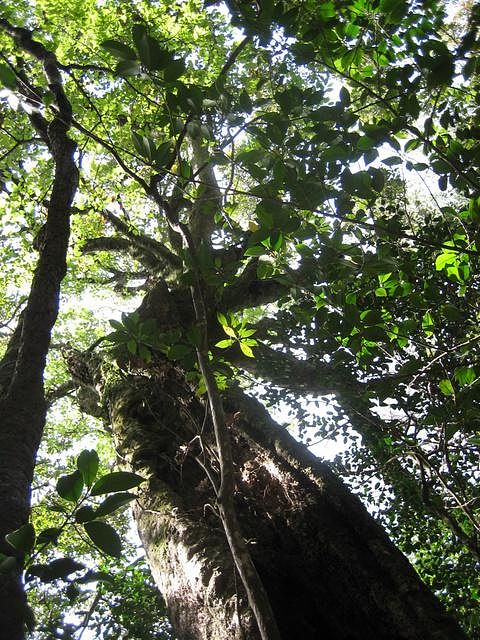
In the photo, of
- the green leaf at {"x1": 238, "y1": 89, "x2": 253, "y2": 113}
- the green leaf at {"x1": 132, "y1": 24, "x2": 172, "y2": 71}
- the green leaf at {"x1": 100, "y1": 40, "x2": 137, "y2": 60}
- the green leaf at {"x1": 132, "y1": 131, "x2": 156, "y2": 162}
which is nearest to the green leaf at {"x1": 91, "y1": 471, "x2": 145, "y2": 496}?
the green leaf at {"x1": 132, "y1": 131, "x2": 156, "y2": 162}

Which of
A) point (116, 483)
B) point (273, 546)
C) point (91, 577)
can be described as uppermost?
point (273, 546)

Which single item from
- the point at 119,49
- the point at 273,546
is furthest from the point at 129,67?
the point at 273,546

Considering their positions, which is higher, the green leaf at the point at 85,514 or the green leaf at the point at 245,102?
the green leaf at the point at 245,102

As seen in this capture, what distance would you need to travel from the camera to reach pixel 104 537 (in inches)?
34.8

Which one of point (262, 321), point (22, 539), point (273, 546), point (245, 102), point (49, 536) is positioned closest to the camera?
point (22, 539)

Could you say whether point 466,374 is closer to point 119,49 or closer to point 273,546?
point 273,546

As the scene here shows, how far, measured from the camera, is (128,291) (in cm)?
1030

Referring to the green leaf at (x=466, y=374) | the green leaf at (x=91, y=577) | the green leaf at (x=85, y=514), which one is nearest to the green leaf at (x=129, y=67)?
the green leaf at (x=85, y=514)

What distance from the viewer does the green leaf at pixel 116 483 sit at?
2.85 feet

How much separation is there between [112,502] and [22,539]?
0.55 ft

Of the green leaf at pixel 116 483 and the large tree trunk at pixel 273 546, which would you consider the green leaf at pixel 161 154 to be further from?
the large tree trunk at pixel 273 546

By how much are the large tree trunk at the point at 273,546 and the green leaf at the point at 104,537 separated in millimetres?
1351

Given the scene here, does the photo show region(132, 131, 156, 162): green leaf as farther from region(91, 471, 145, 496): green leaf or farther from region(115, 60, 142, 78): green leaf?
region(91, 471, 145, 496): green leaf

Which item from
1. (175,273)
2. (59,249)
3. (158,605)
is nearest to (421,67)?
(59,249)
